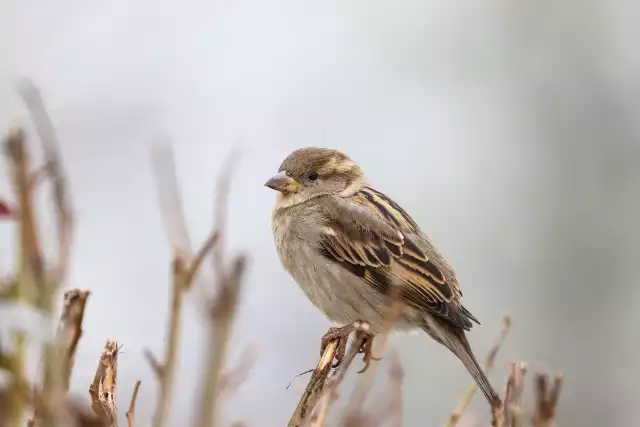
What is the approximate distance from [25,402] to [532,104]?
12.0m

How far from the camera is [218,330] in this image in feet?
3.10

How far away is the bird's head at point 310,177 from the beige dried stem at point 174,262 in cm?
315

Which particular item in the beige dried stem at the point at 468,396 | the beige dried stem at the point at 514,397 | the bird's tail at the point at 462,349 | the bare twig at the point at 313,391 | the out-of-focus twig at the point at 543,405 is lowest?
the bird's tail at the point at 462,349

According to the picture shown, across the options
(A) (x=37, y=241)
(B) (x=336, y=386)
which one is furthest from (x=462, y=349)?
(A) (x=37, y=241)

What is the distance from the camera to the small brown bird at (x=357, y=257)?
3.90 metres

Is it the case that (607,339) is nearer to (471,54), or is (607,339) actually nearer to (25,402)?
(471,54)

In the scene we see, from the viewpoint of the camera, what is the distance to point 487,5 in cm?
1281

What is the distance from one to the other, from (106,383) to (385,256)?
2.54m

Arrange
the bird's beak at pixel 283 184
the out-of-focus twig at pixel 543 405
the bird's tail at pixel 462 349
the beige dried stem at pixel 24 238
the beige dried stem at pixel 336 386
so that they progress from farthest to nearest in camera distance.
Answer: the bird's beak at pixel 283 184 → the bird's tail at pixel 462 349 → the beige dried stem at pixel 336 386 → the out-of-focus twig at pixel 543 405 → the beige dried stem at pixel 24 238

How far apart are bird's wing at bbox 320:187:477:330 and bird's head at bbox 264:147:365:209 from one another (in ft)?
0.47

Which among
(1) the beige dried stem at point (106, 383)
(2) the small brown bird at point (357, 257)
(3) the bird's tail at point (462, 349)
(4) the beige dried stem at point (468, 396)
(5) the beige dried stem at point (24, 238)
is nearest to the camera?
(5) the beige dried stem at point (24, 238)

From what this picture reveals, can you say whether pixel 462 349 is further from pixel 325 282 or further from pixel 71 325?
pixel 71 325

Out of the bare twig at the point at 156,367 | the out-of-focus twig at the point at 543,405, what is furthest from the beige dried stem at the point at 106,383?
the out-of-focus twig at the point at 543,405

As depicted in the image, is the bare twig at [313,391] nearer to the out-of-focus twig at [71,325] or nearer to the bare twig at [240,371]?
the bare twig at [240,371]
